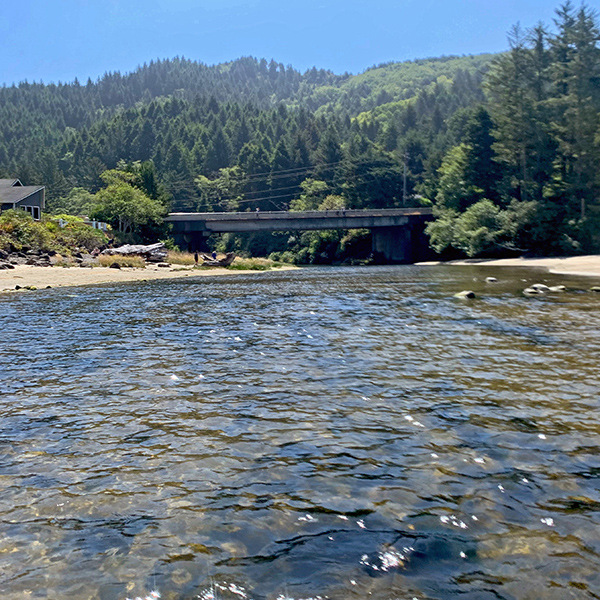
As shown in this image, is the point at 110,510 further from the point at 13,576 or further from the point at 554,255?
the point at 554,255

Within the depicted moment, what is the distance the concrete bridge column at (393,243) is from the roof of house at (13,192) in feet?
171

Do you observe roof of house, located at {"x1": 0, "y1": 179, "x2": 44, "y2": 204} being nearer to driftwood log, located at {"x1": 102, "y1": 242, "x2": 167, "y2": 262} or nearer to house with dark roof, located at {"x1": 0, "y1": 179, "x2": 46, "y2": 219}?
house with dark roof, located at {"x1": 0, "y1": 179, "x2": 46, "y2": 219}

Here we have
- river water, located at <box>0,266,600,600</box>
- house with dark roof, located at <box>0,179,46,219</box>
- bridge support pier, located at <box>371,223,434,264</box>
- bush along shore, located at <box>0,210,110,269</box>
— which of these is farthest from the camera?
bridge support pier, located at <box>371,223,434,264</box>

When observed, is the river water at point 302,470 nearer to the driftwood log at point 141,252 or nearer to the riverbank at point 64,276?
the riverbank at point 64,276

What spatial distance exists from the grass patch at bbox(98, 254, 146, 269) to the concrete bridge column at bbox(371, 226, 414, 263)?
48064 millimetres

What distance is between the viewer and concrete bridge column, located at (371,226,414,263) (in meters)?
92.6

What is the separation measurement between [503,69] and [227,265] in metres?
42.0

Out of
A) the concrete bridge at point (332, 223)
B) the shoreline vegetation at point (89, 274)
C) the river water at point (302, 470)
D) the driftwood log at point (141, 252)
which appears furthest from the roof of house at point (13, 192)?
the river water at point (302, 470)

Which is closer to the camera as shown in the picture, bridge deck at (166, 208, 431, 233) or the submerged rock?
the submerged rock

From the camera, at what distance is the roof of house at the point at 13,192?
78.4 meters

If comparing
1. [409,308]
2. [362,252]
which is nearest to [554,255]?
[362,252]

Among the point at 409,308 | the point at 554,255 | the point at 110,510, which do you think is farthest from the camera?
the point at 554,255

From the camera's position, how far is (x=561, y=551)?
5074 millimetres

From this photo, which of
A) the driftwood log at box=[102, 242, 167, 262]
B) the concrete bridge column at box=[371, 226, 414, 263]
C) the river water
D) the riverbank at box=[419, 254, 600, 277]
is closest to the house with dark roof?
the driftwood log at box=[102, 242, 167, 262]
